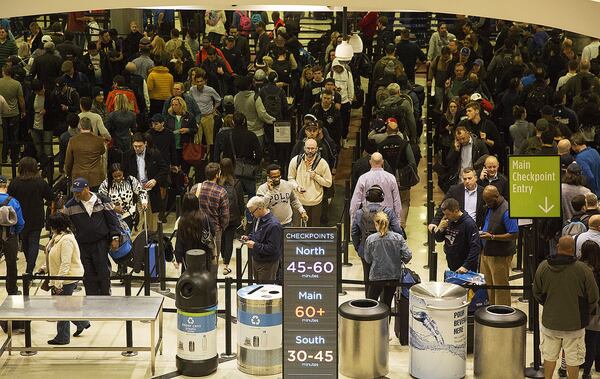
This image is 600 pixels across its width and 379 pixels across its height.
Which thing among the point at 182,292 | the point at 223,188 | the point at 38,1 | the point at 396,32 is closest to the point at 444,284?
the point at 182,292

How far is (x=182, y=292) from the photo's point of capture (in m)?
12.0

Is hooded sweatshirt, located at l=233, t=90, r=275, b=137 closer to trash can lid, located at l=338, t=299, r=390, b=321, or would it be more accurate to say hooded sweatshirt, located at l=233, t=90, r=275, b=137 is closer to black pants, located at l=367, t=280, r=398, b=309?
black pants, located at l=367, t=280, r=398, b=309

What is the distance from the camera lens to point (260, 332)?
39.4 feet

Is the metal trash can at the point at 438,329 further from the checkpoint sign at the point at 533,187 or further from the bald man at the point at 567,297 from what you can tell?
the checkpoint sign at the point at 533,187

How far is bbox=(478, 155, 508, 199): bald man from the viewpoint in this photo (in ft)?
46.5

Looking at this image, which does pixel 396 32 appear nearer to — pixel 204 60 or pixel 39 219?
pixel 204 60

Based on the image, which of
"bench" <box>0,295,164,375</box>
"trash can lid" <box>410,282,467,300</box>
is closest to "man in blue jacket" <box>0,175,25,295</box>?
"bench" <box>0,295,164,375</box>

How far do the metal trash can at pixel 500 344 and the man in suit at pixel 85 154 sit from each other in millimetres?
6640

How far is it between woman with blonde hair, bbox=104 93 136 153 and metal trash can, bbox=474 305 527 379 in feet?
24.5

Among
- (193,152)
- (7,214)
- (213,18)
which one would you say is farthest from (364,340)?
(213,18)

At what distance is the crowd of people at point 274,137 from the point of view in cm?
1311

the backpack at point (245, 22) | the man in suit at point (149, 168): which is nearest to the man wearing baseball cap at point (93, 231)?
the man in suit at point (149, 168)

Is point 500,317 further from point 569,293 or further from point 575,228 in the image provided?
point 575,228

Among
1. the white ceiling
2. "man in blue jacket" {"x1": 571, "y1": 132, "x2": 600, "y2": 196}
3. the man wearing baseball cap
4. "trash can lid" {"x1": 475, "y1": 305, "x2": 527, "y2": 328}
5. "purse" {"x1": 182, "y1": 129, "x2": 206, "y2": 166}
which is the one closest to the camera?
the white ceiling
